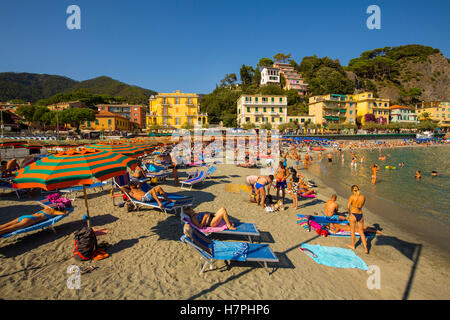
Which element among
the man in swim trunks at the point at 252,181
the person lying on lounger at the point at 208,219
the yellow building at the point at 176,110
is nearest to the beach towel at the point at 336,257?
the person lying on lounger at the point at 208,219

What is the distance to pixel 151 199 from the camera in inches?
244

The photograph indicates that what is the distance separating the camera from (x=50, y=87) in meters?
175

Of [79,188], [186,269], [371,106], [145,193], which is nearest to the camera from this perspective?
[186,269]

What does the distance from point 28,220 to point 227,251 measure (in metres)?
4.38

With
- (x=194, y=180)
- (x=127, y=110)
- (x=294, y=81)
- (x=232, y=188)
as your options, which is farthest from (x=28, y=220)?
(x=294, y=81)

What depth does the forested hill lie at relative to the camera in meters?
146

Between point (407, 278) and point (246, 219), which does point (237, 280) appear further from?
point (407, 278)

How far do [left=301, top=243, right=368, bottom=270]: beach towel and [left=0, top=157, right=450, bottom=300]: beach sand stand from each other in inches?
6.1

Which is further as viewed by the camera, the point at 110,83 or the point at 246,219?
the point at 110,83

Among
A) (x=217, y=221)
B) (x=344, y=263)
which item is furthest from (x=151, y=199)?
(x=344, y=263)

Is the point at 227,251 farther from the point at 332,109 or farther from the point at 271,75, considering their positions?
the point at 271,75

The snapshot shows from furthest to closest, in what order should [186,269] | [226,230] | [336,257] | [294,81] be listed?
1. [294,81]
2. [226,230]
3. [336,257]
4. [186,269]

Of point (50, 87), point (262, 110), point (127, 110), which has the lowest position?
point (262, 110)
